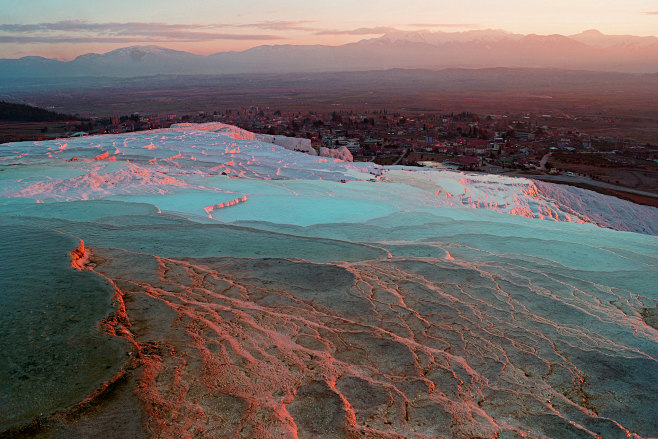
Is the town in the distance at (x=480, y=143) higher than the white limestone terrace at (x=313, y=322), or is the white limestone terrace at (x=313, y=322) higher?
the white limestone terrace at (x=313, y=322)

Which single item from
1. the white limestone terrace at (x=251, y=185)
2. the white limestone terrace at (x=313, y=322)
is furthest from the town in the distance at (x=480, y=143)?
the white limestone terrace at (x=313, y=322)

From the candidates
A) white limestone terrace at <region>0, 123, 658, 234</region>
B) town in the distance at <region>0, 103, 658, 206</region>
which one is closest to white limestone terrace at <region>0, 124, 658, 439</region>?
white limestone terrace at <region>0, 123, 658, 234</region>

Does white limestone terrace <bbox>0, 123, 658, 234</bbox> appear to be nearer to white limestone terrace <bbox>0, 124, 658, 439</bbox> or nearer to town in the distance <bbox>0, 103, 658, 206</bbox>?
white limestone terrace <bbox>0, 124, 658, 439</bbox>

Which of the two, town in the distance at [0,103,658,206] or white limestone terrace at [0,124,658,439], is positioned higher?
white limestone terrace at [0,124,658,439]

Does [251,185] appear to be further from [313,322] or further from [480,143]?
[480,143]

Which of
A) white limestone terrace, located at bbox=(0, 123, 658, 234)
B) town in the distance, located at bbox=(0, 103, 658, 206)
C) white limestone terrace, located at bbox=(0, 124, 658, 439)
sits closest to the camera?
white limestone terrace, located at bbox=(0, 124, 658, 439)

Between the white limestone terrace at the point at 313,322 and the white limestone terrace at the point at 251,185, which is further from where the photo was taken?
the white limestone terrace at the point at 251,185

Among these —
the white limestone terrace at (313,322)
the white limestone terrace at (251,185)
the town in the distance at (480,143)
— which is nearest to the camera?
the white limestone terrace at (313,322)

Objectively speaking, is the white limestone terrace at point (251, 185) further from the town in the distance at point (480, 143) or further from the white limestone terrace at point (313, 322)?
the town in the distance at point (480, 143)
